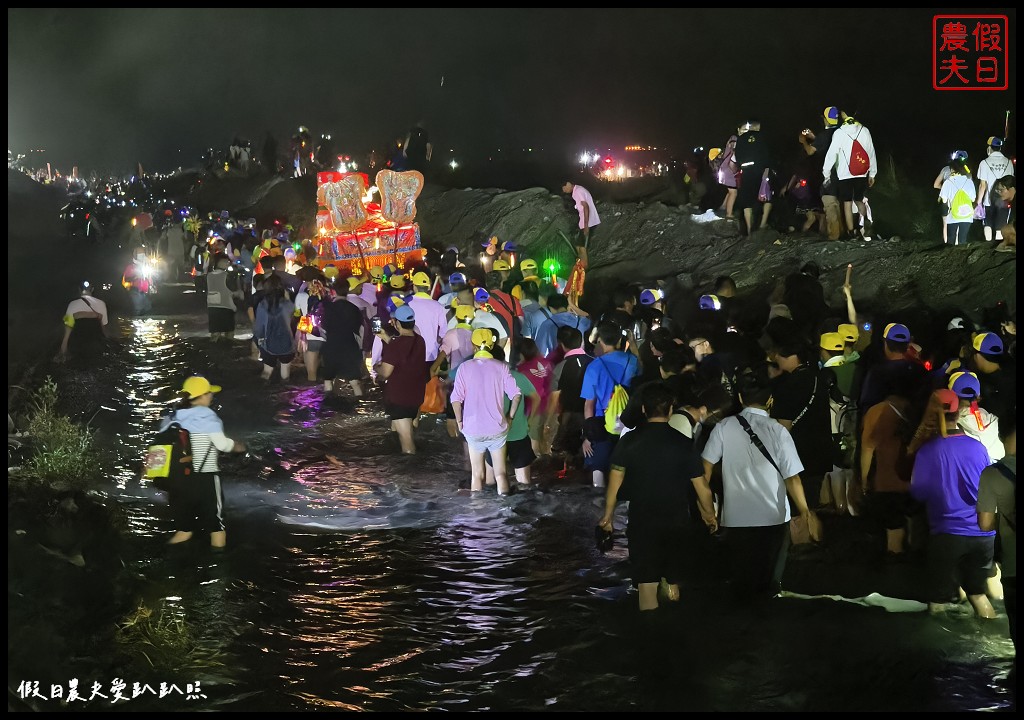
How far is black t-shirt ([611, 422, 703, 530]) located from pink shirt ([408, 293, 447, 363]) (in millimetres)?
6366

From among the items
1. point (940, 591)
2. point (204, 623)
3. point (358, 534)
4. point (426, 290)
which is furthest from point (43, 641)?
point (426, 290)

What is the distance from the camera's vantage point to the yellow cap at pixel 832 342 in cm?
757

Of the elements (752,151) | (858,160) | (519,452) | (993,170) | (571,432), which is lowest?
(519,452)

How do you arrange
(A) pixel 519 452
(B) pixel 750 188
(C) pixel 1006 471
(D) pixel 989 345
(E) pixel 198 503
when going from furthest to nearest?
(B) pixel 750 188 → (A) pixel 519 452 → (E) pixel 198 503 → (D) pixel 989 345 → (C) pixel 1006 471

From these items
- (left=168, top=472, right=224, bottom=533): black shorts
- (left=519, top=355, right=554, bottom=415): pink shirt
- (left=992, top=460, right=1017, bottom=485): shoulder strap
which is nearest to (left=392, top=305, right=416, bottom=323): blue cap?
(left=519, top=355, right=554, bottom=415): pink shirt

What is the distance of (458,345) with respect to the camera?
34.9 ft

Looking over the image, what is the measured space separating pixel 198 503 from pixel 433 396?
3936mm

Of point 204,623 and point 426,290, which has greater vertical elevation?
point 426,290

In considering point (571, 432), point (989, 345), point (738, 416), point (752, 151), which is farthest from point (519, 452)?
point (752, 151)

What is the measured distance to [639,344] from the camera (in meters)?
10.2

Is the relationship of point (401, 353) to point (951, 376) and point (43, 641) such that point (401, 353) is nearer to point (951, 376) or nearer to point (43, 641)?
point (43, 641)

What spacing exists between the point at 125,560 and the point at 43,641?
5.46 feet

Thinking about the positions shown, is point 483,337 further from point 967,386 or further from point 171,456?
point 967,386

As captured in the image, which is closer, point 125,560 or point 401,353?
point 125,560
